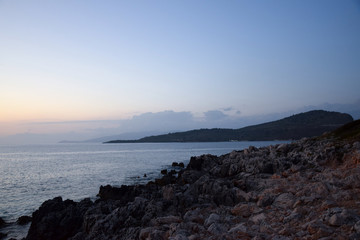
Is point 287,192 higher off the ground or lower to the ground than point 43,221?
higher

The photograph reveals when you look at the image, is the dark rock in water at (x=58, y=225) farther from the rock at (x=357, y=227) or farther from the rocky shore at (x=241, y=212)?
the rock at (x=357, y=227)

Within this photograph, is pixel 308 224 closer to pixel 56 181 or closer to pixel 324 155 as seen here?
pixel 324 155

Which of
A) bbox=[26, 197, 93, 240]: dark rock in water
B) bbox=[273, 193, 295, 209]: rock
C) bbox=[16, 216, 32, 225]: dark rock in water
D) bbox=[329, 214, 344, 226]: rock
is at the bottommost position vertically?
bbox=[16, 216, 32, 225]: dark rock in water

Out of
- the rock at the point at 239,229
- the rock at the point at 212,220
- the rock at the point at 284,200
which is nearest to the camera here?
the rock at the point at 239,229

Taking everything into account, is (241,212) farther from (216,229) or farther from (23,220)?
(23,220)

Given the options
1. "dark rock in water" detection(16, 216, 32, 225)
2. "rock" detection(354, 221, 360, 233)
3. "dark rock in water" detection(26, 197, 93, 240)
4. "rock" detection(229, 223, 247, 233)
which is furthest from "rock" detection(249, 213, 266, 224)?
"dark rock in water" detection(16, 216, 32, 225)

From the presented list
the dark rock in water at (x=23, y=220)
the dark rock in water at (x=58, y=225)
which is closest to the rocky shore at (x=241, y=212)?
the dark rock in water at (x=58, y=225)

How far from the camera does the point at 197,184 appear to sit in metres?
18.8

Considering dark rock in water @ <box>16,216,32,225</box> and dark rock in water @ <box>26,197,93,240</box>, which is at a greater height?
dark rock in water @ <box>26,197,93,240</box>

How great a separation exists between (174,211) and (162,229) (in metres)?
2.72

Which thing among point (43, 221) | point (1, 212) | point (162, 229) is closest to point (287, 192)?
point (162, 229)

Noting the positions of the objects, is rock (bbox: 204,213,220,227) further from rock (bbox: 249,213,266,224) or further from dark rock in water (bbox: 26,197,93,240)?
dark rock in water (bbox: 26,197,93,240)

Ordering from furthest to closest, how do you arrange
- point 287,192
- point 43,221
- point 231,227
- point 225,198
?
point 43,221, point 225,198, point 287,192, point 231,227

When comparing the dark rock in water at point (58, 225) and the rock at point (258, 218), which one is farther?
the dark rock in water at point (58, 225)
